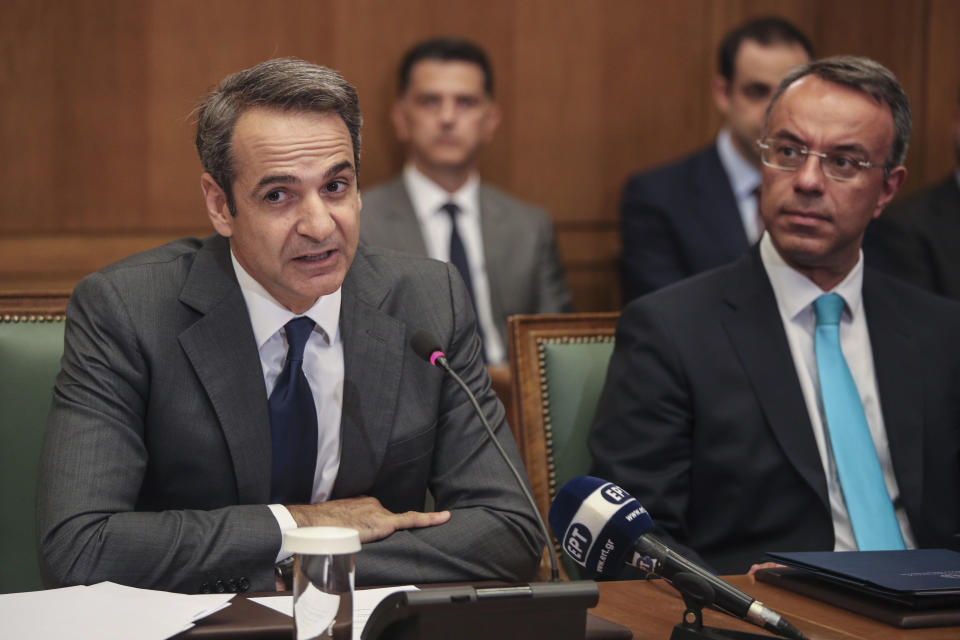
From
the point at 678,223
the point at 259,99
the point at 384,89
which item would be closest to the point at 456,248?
the point at 384,89

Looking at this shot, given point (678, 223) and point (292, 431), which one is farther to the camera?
point (678, 223)

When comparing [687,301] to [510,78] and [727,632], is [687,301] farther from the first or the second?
[510,78]

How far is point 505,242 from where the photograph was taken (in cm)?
414

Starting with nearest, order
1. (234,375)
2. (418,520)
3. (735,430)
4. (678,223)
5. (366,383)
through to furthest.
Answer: (418,520) → (234,375) → (366,383) → (735,430) → (678,223)

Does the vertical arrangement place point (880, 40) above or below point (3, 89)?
above

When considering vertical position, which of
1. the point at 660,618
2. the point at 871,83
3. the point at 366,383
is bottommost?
the point at 660,618

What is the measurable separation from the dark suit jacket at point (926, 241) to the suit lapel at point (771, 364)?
5.48 ft

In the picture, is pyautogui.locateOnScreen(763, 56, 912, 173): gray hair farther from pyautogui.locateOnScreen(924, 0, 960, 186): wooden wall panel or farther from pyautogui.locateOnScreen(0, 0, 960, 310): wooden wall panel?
pyautogui.locateOnScreen(924, 0, 960, 186): wooden wall panel

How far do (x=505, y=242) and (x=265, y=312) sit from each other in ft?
7.20

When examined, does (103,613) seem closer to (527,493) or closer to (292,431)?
(527,493)

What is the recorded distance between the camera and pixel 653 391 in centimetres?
222

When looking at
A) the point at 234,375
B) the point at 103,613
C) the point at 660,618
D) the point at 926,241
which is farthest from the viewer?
the point at 926,241

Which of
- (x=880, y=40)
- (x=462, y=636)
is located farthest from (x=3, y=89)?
(x=880, y=40)

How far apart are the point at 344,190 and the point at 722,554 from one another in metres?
1.02
